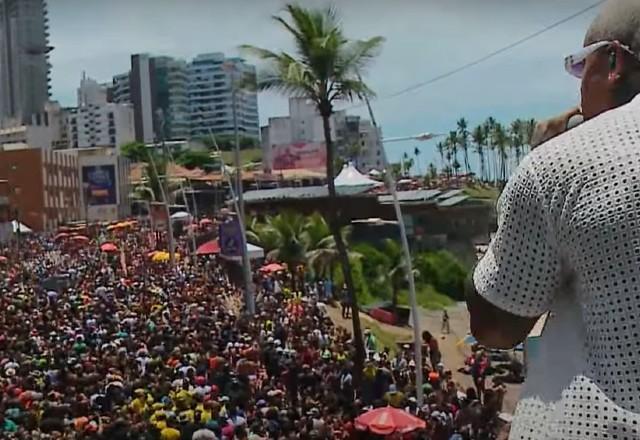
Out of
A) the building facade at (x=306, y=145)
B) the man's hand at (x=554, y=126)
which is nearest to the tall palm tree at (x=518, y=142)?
the man's hand at (x=554, y=126)

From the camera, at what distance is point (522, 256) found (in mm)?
1392

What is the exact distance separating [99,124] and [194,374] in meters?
164

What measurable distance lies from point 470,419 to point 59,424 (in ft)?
15.4

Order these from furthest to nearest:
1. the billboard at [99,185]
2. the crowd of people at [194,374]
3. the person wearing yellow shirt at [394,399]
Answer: the billboard at [99,185] → the person wearing yellow shirt at [394,399] → the crowd of people at [194,374]

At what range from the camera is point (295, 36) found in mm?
20281

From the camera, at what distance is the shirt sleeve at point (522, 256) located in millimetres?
1374

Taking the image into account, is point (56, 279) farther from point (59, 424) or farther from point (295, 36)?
point (59, 424)

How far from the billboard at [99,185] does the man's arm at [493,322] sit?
91356 mm

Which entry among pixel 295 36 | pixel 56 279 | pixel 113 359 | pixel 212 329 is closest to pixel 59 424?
pixel 113 359

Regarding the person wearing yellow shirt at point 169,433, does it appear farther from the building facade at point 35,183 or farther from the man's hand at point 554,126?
the building facade at point 35,183

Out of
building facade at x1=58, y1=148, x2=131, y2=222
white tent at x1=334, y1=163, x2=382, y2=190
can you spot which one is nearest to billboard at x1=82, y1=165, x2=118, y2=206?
building facade at x1=58, y1=148, x2=131, y2=222

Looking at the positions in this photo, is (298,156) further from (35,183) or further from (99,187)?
(35,183)

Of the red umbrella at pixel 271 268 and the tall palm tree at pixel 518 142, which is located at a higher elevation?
the tall palm tree at pixel 518 142

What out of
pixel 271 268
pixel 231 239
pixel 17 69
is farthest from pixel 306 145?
pixel 17 69
